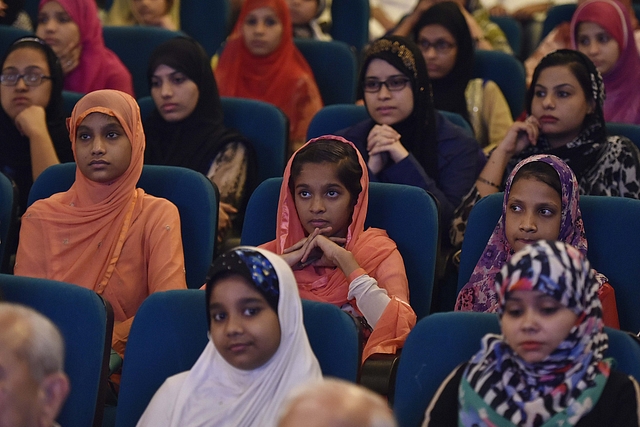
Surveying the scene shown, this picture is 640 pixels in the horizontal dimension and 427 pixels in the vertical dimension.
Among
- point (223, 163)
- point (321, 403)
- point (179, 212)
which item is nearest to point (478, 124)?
point (223, 163)

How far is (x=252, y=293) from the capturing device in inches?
85.7

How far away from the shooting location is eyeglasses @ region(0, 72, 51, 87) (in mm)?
3742

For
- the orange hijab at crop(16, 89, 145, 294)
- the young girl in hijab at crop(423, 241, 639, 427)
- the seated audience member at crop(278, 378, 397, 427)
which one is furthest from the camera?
the orange hijab at crop(16, 89, 145, 294)

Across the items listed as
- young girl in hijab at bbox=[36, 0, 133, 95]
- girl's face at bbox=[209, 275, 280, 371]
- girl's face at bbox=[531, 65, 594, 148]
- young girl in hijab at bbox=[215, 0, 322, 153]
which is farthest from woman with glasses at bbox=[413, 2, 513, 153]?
girl's face at bbox=[209, 275, 280, 371]

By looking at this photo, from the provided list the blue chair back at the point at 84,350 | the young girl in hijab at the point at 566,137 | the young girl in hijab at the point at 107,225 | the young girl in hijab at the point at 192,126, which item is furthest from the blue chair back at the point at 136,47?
the blue chair back at the point at 84,350

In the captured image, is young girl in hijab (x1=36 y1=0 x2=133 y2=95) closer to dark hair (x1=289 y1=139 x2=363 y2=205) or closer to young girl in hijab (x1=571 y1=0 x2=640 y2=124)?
dark hair (x1=289 y1=139 x2=363 y2=205)

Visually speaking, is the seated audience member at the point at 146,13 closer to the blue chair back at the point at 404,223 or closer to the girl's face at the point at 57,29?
the girl's face at the point at 57,29

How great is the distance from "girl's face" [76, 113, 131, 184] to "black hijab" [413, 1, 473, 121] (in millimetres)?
1582

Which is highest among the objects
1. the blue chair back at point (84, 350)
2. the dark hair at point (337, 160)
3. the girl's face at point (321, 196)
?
the dark hair at point (337, 160)

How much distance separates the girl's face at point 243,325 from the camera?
214cm

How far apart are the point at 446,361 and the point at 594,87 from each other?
151 centimetres

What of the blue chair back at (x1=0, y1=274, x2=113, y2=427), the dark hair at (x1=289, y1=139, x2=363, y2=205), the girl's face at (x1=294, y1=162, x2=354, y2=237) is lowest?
the blue chair back at (x1=0, y1=274, x2=113, y2=427)

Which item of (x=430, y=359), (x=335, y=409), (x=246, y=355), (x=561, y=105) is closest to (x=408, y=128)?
(x=561, y=105)

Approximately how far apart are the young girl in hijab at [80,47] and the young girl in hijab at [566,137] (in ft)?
5.86
